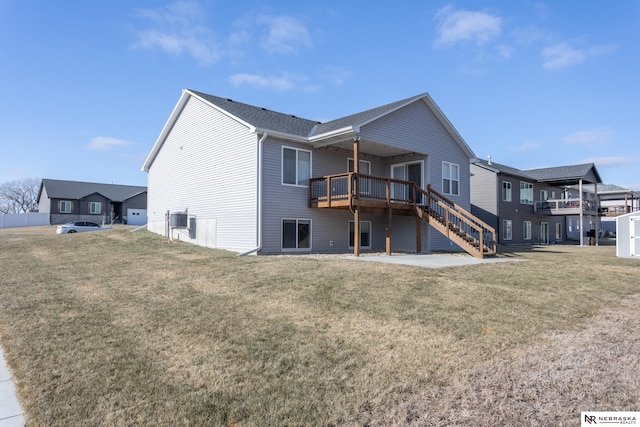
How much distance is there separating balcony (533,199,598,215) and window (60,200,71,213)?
163 ft

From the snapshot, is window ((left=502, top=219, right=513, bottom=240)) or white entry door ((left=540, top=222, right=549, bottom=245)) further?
white entry door ((left=540, top=222, right=549, bottom=245))

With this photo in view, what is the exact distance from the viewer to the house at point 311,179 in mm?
14102

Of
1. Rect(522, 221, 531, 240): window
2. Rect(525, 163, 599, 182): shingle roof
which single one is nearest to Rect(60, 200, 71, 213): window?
Rect(522, 221, 531, 240): window

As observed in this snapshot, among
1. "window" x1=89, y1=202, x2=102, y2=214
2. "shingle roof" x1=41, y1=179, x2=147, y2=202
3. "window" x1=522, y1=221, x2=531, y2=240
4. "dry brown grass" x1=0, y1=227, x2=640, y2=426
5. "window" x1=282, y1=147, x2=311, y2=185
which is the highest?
"shingle roof" x1=41, y1=179, x2=147, y2=202

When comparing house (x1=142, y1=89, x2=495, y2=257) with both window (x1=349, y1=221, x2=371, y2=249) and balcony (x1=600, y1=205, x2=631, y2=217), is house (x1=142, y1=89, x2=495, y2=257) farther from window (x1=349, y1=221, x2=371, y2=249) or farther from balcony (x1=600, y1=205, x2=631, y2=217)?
balcony (x1=600, y1=205, x2=631, y2=217)

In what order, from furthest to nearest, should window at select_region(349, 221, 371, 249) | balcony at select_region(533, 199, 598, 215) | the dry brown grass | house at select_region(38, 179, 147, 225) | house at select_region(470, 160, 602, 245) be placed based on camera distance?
house at select_region(38, 179, 147, 225)
balcony at select_region(533, 199, 598, 215)
house at select_region(470, 160, 602, 245)
window at select_region(349, 221, 371, 249)
the dry brown grass

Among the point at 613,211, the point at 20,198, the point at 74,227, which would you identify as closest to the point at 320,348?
the point at 74,227

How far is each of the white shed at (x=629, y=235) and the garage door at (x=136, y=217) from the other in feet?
152

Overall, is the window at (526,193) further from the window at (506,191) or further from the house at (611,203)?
the house at (611,203)

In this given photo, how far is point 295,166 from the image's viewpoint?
15086 millimetres

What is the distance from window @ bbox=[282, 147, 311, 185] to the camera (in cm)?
1471

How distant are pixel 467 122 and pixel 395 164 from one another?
5.42 metres

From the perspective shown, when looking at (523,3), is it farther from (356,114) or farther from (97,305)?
(97,305)

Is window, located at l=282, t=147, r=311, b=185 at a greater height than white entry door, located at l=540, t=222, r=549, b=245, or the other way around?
window, located at l=282, t=147, r=311, b=185
